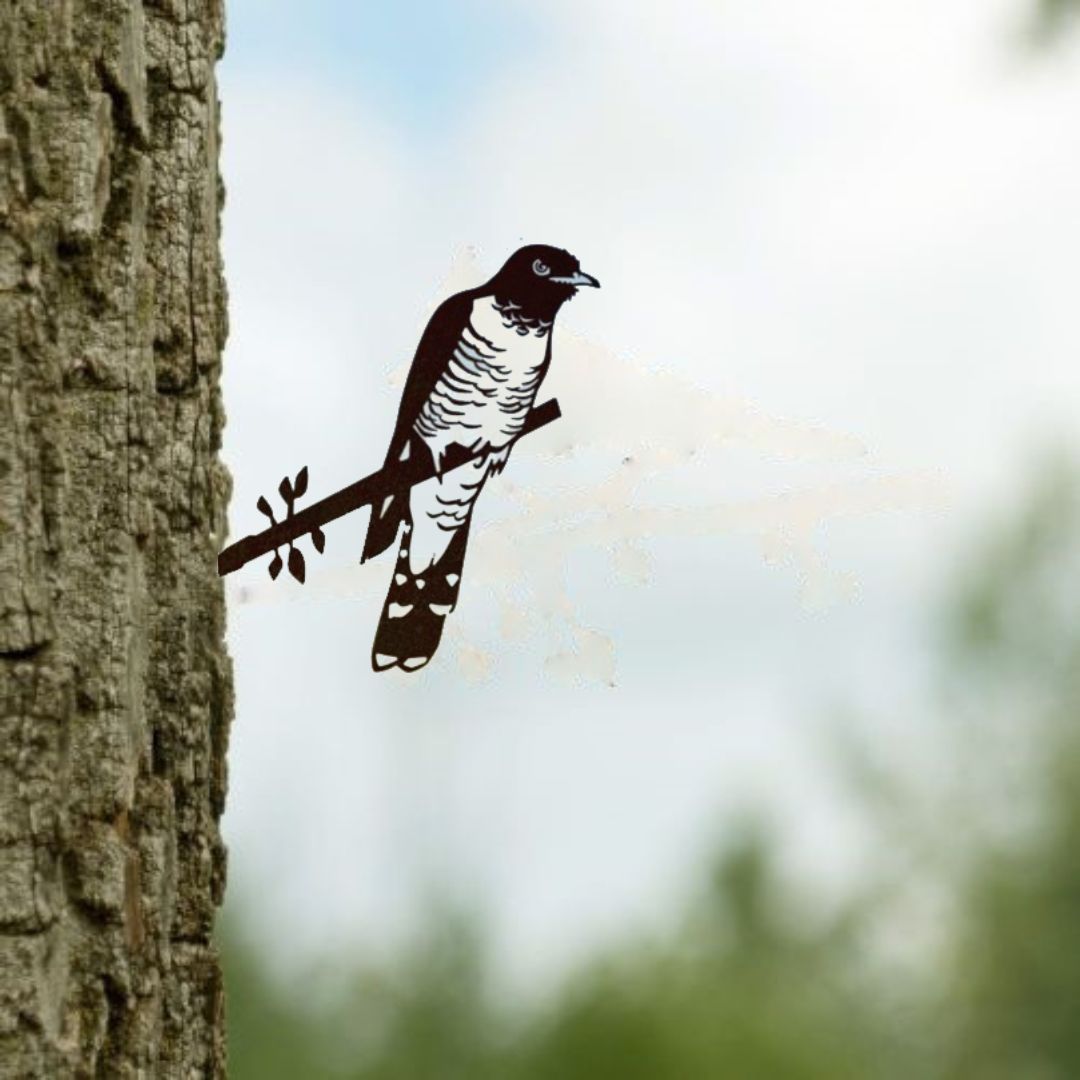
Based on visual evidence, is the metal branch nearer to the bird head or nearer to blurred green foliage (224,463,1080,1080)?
the bird head

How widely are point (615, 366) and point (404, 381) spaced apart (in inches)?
8.6

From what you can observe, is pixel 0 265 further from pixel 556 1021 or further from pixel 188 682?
pixel 556 1021

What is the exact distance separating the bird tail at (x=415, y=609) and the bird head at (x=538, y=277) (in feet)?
0.84

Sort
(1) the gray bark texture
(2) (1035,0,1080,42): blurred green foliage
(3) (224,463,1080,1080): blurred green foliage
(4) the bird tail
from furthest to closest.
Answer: (3) (224,463,1080,1080): blurred green foliage, (2) (1035,0,1080,42): blurred green foliage, (4) the bird tail, (1) the gray bark texture

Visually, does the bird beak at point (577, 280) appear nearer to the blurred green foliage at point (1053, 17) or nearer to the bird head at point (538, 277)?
the bird head at point (538, 277)

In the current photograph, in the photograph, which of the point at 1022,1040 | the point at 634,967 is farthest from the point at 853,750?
the point at 634,967

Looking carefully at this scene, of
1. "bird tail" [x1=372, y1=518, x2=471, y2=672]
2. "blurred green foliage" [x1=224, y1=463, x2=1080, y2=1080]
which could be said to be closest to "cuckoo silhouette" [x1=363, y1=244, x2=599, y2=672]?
"bird tail" [x1=372, y1=518, x2=471, y2=672]

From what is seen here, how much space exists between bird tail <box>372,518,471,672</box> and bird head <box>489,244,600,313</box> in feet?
0.84

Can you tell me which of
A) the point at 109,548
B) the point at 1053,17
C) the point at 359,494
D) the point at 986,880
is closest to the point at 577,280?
the point at 359,494

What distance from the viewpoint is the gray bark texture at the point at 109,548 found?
5.57 feet

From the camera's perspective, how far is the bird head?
2.03 m

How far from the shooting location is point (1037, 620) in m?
16.7

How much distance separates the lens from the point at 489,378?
200cm

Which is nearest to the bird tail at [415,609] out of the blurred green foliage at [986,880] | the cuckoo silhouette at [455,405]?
the cuckoo silhouette at [455,405]
